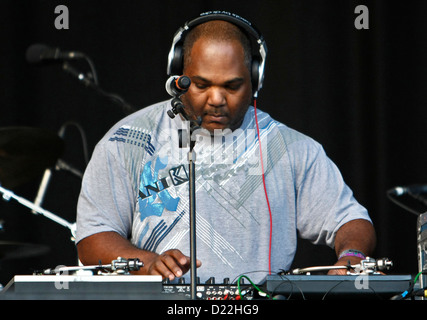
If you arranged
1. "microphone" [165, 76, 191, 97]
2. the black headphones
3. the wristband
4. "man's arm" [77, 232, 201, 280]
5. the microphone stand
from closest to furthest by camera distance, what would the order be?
the microphone stand < "microphone" [165, 76, 191, 97] < "man's arm" [77, 232, 201, 280] < the wristband < the black headphones

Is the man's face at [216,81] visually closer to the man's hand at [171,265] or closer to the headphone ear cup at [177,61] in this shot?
the headphone ear cup at [177,61]

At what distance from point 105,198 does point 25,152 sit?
19.8 inches

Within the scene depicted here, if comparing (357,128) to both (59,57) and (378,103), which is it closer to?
(378,103)

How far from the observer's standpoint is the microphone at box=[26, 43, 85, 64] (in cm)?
259

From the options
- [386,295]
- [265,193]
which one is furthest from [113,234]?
[386,295]

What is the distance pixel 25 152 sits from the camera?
265 centimetres

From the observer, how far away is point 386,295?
A: 1.49 m

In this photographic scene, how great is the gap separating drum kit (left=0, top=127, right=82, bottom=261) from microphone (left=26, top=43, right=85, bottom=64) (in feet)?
0.81

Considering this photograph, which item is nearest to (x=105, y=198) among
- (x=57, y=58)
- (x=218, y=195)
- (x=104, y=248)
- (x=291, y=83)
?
(x=104, y=248)

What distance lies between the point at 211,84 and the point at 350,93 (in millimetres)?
1021

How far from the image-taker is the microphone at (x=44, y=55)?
2588 millimetres

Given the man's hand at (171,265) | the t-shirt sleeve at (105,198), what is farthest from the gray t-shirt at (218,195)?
the man's hand at (171,265)

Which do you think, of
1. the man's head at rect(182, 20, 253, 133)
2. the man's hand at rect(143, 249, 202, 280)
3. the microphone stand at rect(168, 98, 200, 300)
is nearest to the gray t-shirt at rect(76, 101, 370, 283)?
the man's head at rect(182, 20, 253, 133)

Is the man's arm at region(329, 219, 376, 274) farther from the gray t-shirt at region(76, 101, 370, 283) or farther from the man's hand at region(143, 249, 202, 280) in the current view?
the man's hand at region(143, 249, 202, 280)
